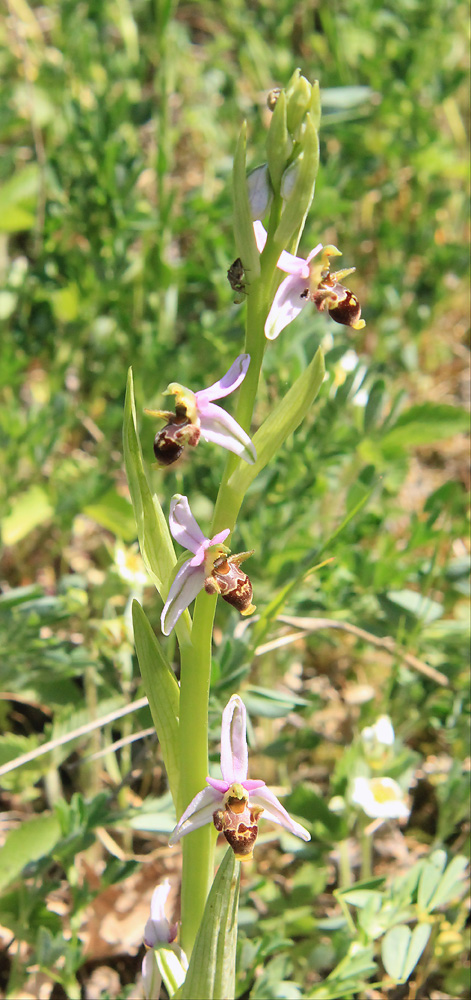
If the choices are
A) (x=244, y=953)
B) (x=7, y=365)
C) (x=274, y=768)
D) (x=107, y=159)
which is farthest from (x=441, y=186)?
(x=244, y=953)

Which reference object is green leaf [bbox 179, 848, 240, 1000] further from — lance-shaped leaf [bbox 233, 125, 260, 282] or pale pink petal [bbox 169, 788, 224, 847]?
lance-shaped leaf [bbox 233, 125, 260, 282]

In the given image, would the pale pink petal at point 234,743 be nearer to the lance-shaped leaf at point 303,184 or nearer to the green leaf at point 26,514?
the lance-shaped leaf at point 303,184

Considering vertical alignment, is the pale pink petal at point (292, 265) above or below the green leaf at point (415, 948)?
above

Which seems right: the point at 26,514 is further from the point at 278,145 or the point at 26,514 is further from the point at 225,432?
the point at 278,145

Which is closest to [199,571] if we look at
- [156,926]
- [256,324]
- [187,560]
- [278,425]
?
[187,560]

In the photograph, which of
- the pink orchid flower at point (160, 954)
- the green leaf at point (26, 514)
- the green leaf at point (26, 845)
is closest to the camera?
→ the pink orchid flower at point (160, 954)

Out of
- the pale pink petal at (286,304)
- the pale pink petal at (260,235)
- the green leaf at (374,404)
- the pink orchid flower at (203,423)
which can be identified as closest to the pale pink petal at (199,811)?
the pink orchid flower at (203,423)

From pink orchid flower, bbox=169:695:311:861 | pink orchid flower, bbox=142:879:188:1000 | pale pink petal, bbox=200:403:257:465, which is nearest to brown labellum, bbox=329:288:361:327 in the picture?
pale pink petal, bbox=200:403:257:465
